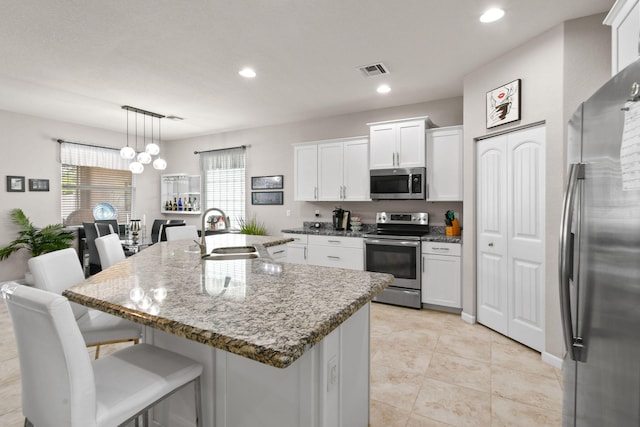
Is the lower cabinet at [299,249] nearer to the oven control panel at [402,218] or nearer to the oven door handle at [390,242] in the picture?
the oven door handle at [390,242]

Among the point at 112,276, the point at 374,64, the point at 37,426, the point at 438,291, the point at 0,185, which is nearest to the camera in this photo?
the point at 37,426

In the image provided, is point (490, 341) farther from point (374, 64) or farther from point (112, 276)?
point (112, 276)

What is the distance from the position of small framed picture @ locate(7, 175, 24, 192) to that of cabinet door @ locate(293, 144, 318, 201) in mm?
4053

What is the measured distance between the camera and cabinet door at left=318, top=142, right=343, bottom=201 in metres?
4.66

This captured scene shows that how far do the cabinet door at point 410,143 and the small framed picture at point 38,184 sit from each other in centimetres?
538

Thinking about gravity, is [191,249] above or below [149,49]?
below

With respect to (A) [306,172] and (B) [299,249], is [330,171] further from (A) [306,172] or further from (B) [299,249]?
(B) [299,249]

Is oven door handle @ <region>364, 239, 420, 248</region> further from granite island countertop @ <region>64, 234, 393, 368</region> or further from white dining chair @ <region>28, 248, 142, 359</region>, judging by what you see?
white dining chair @ <region>28, 248, 142, 359</region>

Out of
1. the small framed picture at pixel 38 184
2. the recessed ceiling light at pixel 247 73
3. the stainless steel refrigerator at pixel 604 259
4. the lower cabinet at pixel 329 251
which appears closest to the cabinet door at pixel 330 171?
the lower cabinet at pixel 329 251

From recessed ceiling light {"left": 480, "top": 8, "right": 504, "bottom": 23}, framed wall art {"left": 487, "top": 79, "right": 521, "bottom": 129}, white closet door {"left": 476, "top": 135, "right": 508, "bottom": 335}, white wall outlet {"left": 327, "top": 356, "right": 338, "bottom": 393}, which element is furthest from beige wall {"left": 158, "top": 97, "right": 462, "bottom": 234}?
white wall outlet {"left": 327, "top": 356, "right": 338, "bottom": 393}

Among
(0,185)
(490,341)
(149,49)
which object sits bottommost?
(490,341)

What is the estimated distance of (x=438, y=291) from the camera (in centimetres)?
379

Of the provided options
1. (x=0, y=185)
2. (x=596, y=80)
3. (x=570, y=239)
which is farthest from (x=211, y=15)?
(x=0, y=185)

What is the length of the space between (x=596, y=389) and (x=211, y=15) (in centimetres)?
293
